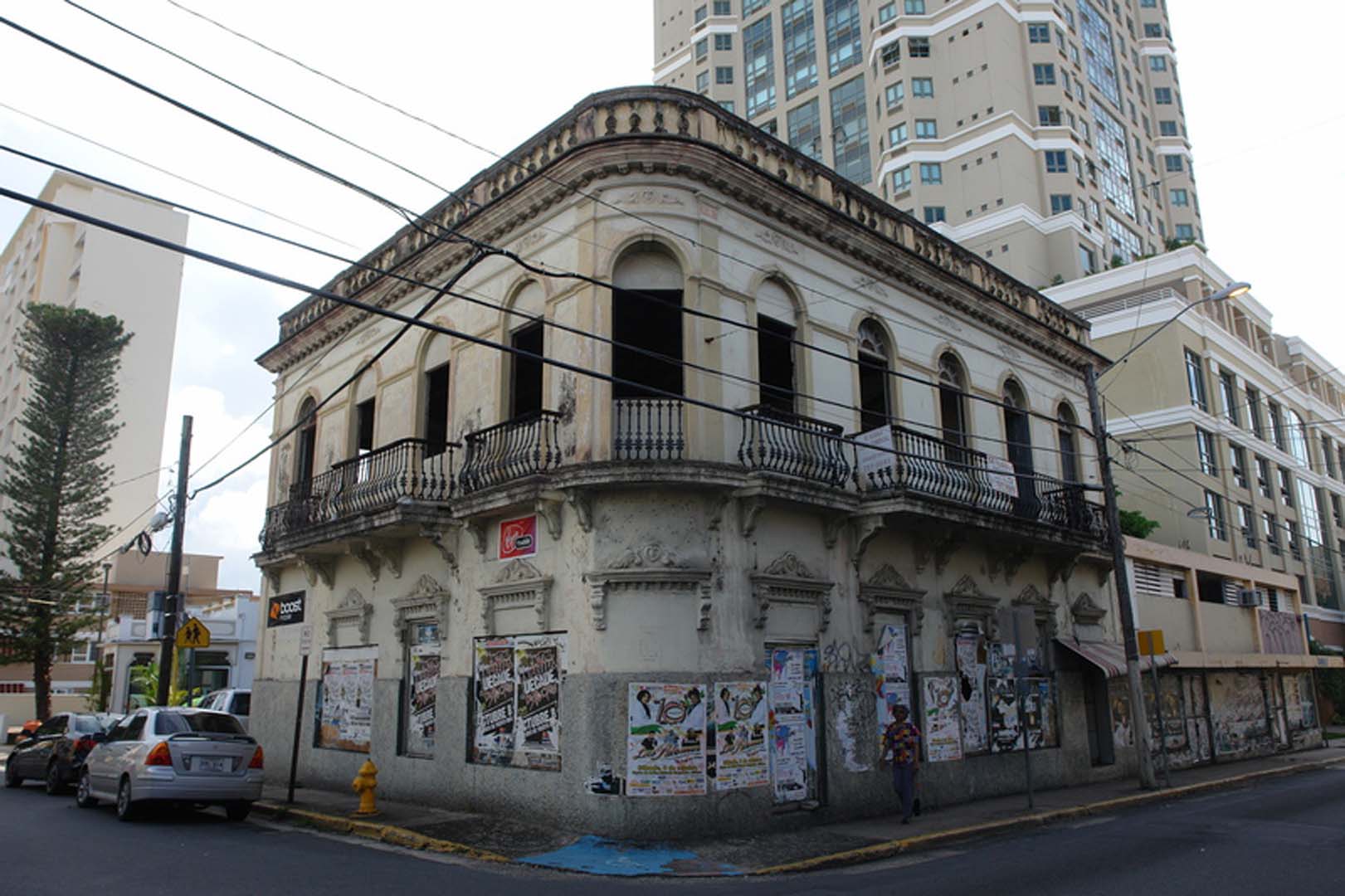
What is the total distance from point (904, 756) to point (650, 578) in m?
4.65

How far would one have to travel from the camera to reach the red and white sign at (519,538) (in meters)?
14.3

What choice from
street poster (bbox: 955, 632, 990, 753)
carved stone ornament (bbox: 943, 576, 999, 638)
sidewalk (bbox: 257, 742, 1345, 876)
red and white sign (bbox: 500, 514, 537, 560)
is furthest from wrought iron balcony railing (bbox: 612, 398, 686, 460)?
street poster (bbox: 955, 632, 990, 753)

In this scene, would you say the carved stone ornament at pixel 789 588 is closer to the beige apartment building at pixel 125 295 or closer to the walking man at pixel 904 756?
the walking man at pixel 904 756

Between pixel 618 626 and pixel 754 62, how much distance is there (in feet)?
208

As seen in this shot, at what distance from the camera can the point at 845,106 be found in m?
63.5

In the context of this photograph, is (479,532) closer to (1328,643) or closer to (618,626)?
(618,626)

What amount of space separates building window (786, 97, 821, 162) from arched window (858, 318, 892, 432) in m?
49.6

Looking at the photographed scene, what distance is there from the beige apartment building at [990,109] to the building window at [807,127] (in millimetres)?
111

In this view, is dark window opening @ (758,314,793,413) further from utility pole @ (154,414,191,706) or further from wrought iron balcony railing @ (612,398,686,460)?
Result: utility pole @ (154,414,191,706)

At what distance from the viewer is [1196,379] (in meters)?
37.9

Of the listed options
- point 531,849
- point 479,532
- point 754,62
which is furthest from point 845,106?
point 531,849

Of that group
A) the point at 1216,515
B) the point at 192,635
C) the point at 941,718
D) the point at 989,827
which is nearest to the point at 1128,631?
the point at 941,718

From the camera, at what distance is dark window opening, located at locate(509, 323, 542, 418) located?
15.8 m

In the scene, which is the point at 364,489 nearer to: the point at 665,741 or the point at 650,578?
the point at 650,578
